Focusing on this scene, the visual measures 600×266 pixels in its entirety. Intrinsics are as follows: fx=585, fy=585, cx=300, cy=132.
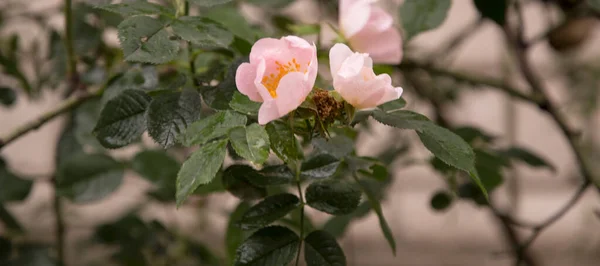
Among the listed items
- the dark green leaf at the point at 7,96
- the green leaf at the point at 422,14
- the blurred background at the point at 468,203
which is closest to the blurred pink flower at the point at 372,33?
the green leaf at the point at 422,14

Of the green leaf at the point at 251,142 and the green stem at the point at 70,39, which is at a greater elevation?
the green leaf at the point at 251,142

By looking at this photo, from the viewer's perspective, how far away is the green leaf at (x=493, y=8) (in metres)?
0.55

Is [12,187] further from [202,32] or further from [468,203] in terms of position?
[468,203]

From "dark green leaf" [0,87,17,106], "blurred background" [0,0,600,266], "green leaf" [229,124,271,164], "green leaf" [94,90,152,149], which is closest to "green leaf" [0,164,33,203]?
"dark green leaf" [0,87,17,106]

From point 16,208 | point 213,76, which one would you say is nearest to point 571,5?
point 213,76

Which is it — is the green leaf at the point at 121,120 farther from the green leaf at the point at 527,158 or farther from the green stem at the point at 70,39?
the green leaf at the point at 527,158

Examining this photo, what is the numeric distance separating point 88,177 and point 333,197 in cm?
35

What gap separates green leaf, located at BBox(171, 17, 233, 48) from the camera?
0.33 meters

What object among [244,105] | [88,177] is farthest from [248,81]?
[88,177]

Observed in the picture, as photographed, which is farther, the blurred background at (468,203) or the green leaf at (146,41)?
the blurred background at (468,203)

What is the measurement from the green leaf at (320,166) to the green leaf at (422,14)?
169 mm

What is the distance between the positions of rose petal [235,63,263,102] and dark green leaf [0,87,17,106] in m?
0.42

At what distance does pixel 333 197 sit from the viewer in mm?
358

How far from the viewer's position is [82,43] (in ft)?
2.10
